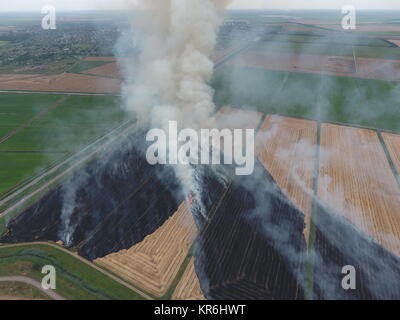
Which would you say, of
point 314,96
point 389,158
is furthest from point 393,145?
point 314,96

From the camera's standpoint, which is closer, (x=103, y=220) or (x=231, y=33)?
(x=103, y=220)

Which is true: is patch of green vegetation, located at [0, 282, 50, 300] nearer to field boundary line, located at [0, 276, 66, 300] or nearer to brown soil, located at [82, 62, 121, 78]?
field boundary line, located at [0, 276, 66, 300]

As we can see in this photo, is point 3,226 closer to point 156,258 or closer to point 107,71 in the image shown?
point 156,258

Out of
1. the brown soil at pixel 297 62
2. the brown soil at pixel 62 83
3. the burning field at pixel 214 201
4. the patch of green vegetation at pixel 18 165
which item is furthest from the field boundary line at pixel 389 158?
the brown soil at pixel 62 83

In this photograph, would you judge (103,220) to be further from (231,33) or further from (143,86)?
(231,33)

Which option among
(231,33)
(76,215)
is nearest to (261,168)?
(76,215)
